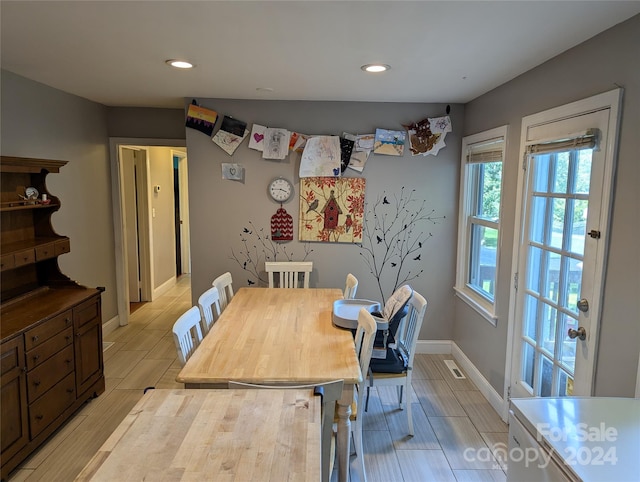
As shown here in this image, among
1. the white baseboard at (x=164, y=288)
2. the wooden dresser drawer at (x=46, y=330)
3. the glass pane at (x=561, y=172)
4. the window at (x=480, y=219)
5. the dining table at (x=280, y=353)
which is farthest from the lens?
the white baseboard at (x=164, y=288)

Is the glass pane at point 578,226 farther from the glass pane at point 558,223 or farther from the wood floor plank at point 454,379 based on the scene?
the wood floor plank at point 454,379

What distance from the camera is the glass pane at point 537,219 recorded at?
247 cm

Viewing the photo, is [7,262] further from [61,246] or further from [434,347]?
[434,347]

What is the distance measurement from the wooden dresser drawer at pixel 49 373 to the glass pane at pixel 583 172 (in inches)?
121

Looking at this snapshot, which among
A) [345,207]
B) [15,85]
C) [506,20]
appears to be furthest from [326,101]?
[15,85]

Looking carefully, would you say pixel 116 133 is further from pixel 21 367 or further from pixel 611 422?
pixel 611 422

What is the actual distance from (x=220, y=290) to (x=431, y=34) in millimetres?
2164

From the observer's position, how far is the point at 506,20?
182cm

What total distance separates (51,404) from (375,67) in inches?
112

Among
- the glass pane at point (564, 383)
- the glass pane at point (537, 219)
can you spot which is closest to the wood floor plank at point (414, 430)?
the glass pane at point (564, 383)

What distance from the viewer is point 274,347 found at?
7.16 ft

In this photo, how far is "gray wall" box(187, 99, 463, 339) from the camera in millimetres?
3721

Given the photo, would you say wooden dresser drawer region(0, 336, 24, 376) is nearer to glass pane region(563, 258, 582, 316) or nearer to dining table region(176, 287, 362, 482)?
dining table region(176, 287, 362, 482)

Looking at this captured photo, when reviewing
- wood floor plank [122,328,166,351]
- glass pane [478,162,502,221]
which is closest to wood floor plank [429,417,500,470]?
glass pane [478,162,502,221]
